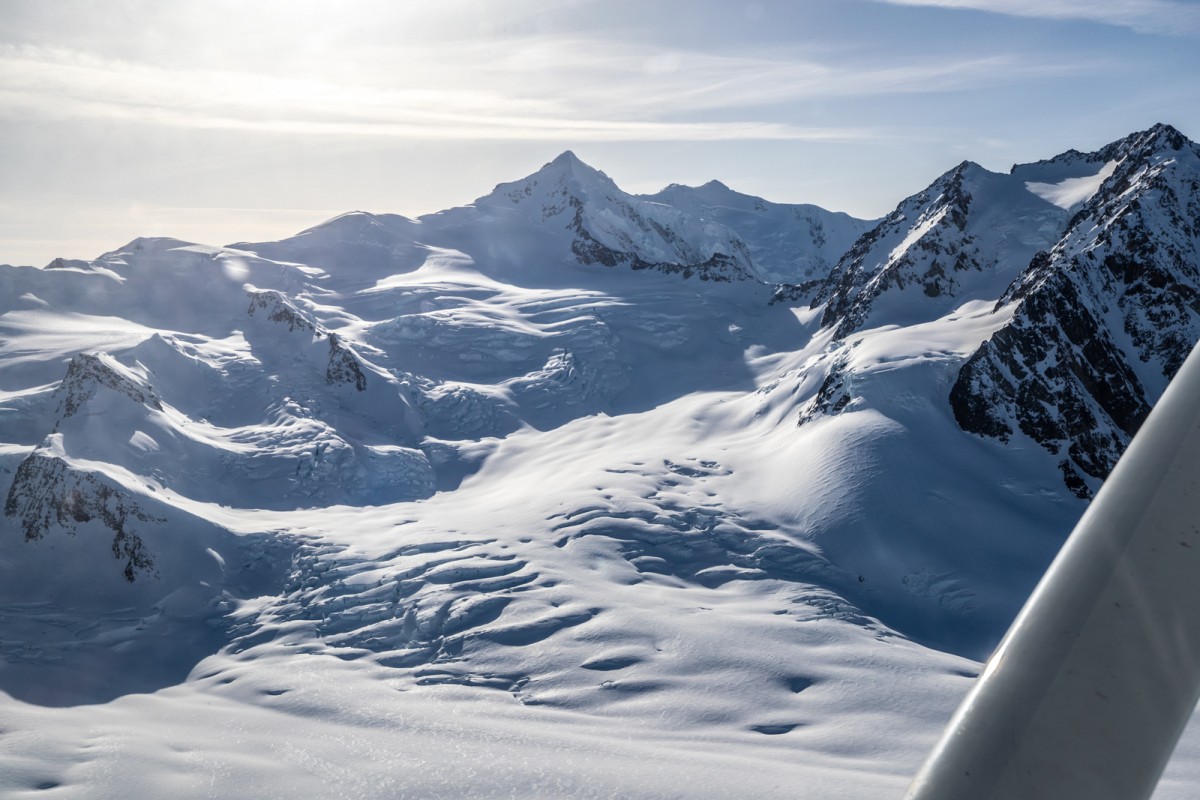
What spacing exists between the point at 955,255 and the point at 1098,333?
23.0 m

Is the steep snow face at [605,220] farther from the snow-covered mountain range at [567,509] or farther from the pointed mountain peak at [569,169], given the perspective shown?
the snow-covered mountain range at [567,509]

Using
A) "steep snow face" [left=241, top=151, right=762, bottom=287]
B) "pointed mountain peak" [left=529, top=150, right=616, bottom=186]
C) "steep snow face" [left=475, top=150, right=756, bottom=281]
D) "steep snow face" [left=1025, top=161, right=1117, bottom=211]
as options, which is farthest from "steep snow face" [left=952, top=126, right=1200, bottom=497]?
"pointed mountain peak" [left=529, top=150, right=616, bottom=186]

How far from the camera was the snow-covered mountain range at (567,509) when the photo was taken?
26469 mm

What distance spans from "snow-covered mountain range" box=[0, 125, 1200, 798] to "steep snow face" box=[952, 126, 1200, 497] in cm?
24

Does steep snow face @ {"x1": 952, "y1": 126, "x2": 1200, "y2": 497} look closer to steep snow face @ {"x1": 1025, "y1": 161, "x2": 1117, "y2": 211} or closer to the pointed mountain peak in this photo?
steep snow face @ {"x1": 1025, "y1": 161, "x2": 1117, "y2": 211}

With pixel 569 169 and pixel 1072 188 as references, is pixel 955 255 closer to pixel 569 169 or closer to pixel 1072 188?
pixel 1072 188

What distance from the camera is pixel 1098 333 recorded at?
2099 inches

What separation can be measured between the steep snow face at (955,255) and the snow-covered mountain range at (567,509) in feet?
1.28

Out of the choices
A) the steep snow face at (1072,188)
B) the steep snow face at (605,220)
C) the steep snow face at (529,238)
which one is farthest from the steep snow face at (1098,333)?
the steep snow face at (605,220)

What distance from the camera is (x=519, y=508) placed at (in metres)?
48.7

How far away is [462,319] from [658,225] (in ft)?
275

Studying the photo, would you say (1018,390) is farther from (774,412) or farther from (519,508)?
(519,508)

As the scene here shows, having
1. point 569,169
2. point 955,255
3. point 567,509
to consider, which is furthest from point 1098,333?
point 569,169

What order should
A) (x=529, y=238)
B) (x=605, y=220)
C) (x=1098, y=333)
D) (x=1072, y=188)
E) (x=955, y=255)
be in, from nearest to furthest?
(x=1098, y=333) < (x=955, y=255) < (x=1072, y=188) < (x=529, y=238) < (x=605, y=220)
